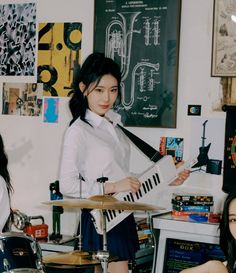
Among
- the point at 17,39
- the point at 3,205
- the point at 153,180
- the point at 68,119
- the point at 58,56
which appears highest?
the point at 17,39

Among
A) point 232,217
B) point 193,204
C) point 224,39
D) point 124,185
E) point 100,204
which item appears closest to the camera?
point 232,217

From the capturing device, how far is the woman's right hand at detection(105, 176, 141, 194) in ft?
8.23

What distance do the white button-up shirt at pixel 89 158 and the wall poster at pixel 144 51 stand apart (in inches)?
25.9

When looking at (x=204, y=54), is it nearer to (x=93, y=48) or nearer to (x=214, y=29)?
(x=214, y=29)

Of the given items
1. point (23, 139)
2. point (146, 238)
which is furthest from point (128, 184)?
point (23, 139)

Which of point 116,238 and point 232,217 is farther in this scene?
point 116,238

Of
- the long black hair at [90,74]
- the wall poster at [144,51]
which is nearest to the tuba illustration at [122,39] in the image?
the wall poster at [144,51]

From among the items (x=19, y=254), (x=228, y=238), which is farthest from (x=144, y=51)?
(x=228, y=238)

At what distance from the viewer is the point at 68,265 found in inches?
93.4

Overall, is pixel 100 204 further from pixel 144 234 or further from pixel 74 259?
pixel 144 234

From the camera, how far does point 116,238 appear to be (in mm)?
2557

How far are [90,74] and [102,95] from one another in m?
0.11

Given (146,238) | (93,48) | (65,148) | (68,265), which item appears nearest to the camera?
(68,265)

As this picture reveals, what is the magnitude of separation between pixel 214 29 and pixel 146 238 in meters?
1.13
